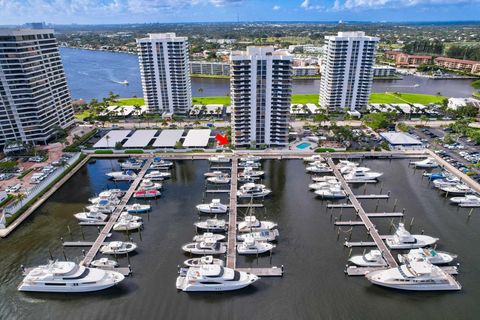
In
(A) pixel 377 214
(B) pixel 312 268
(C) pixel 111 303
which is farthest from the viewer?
(A) pixel 377 214

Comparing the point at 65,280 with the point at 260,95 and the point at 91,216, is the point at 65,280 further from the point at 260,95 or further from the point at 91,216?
the point at 260,95

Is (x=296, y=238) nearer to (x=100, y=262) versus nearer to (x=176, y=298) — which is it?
(x=176, y=298)

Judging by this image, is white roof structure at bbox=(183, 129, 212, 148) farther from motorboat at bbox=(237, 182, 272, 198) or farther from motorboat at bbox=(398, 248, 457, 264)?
motorboat at bbox=(398, 248, 457, 264)

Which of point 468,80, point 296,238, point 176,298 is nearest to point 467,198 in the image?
point 296,238

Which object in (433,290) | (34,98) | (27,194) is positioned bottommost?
(433,290)

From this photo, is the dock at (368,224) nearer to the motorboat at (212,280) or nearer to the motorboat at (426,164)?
the motorboat at (426,164)

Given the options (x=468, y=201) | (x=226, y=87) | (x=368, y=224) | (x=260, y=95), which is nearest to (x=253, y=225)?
(x=368, y=224)
